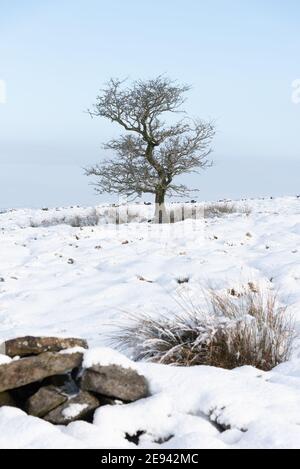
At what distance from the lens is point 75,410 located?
12.4ft

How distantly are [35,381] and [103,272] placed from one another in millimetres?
5564

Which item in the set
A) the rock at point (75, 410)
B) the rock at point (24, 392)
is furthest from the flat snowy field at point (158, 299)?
the rock at point (24, 392)

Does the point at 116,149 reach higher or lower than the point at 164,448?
higher

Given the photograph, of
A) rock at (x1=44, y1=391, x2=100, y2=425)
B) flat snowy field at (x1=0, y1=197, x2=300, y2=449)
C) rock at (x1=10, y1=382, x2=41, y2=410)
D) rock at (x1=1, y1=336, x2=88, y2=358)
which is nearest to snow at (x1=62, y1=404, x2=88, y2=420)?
rock at (x1=44, y1=391, x2=100, y2=425)

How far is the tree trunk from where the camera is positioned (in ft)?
63.0

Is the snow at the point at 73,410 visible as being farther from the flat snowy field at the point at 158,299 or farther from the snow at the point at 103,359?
the snow at the point at 103,359

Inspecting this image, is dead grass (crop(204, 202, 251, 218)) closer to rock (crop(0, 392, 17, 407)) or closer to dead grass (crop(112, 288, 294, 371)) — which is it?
dead grass (crop(112, 288, 294, 371))

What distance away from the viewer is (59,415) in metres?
3.75

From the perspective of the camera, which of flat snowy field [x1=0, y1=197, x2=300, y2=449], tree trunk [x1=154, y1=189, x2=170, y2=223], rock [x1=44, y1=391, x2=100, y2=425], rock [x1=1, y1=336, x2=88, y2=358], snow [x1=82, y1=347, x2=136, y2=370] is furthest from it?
tree trunk [x1=154, y1=189, x2=170, y2=223]

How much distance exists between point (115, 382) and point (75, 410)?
37cm

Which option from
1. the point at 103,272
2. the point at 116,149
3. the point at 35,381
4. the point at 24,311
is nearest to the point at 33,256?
the point at 103,272

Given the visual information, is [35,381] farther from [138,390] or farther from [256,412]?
[256,412]

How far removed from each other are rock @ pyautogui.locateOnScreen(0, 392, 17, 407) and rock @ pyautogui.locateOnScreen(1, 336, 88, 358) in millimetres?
390

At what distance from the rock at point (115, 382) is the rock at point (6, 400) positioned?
1.71ft
